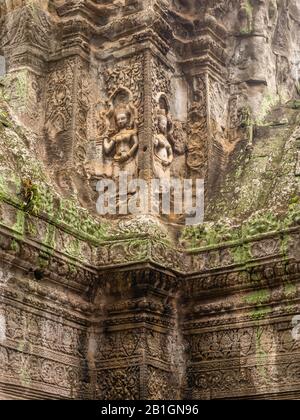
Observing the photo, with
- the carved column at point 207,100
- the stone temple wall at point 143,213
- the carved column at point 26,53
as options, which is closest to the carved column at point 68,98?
the stone temple wall at point 143,213

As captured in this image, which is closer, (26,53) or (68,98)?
(68,98)

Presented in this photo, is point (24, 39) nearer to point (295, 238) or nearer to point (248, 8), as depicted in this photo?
point (248, 8)

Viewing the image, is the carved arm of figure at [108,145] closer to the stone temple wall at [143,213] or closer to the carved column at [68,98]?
the stone temple wall at [143,213]

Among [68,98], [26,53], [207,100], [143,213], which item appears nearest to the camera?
[143,213]

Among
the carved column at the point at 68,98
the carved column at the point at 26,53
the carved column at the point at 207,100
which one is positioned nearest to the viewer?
the carved column at the point at 68,98

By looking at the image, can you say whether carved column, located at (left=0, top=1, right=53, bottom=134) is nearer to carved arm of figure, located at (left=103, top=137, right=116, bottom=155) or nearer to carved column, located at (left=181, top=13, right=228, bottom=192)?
carved arm of figure, located at (left=103, top=137, right=116, bottom=155)

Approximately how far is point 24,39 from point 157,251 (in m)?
3.44

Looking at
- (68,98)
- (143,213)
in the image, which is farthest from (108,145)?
(143,213)

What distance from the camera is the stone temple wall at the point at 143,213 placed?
10.2 metres

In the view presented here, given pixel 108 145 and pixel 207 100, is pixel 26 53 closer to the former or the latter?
pixel 108 145

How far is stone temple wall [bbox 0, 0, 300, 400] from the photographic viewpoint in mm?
10164

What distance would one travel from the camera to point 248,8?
13547 mm

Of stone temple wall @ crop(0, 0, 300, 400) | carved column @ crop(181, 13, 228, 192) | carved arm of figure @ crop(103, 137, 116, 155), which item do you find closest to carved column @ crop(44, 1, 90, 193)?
stone temple wall @ crop(0, 0, 300, 400)

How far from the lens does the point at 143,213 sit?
1127cm
